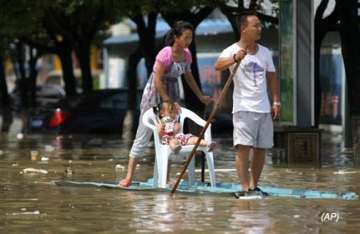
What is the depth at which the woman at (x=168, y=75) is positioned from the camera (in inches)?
417

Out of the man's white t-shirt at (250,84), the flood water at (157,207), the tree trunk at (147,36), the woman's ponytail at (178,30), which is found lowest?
the flood water at (157,207)

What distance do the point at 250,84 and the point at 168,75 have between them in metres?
1.15

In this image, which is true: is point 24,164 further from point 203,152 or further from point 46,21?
point 46,21

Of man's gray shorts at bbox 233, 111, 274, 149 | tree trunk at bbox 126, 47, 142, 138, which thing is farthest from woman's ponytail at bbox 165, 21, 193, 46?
tree trunk at bbox 126, 47, 142, 138

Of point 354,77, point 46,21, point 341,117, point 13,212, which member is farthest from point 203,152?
point 46,21

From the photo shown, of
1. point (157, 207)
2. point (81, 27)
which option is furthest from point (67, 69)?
point (157, 207)

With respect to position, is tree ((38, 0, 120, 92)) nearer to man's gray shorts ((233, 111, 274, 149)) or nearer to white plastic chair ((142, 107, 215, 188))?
white plastic chair ((142, 107, 215, 188))

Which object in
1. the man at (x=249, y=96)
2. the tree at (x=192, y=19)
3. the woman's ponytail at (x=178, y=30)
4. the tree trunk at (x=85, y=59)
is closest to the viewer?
the man at (x=249, y=96)

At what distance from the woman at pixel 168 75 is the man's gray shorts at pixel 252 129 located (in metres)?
0.83

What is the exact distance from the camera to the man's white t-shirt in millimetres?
9969

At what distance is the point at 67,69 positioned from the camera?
34719mm

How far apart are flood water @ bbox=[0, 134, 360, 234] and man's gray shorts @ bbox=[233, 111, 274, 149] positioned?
0.61m

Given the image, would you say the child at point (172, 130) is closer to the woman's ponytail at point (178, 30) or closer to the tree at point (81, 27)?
the woman's ponytail at point (178, 30)

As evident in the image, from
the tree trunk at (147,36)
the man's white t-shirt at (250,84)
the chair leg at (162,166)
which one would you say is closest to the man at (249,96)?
the man's white t-shirt at (250,84)
